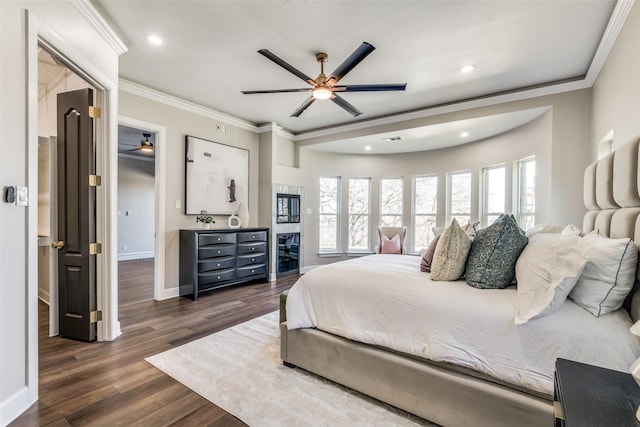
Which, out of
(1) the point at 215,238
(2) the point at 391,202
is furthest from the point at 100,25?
(2) the point at 391,202

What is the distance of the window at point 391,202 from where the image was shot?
625 centimetres

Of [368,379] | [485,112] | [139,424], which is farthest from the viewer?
[485,112]

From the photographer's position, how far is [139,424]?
64.1 inches

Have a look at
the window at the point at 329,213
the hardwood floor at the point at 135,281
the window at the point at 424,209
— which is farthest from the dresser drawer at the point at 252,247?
the window at the point at 424,209

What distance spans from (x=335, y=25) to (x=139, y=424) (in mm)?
3188

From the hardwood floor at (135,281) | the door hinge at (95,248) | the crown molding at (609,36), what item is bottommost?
the hardwood floor at (135,281)

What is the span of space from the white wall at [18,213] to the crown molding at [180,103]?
1893 mm

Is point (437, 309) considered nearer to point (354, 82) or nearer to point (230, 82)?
point (354, 82)

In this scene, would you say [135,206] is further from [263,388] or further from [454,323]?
[454,323]

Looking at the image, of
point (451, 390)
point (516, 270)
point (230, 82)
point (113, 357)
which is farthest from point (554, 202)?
point (113, 357)

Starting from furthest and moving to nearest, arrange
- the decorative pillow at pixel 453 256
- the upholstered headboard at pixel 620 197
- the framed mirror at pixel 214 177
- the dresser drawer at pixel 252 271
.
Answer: the dresser drawer at pixel 252 271 < the framed mirror at pixel 214 177 < the decorative pillow at pixel 453 256 < the upholstered headboard at pixel 620 197

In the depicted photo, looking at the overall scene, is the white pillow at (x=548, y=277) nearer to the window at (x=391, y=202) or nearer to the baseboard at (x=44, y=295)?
the window at (x=391, y=202)

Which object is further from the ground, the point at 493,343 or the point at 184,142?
the point at 184,142

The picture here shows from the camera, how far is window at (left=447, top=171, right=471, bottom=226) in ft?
17.7
